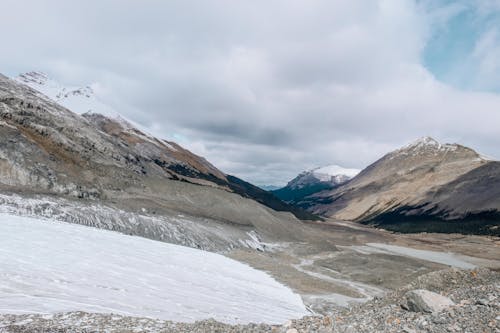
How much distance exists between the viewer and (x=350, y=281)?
62.2 meters

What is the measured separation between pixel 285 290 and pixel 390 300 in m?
28.5

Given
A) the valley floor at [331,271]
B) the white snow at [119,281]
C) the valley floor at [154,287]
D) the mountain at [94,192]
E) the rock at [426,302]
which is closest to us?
the rock at [426,302]

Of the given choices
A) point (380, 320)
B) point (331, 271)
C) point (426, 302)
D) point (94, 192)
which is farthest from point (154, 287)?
point (94, 192)

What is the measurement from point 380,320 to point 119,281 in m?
22.2

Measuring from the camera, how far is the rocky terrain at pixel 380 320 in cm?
1330

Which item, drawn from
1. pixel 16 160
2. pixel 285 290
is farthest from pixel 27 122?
pixel 285 290

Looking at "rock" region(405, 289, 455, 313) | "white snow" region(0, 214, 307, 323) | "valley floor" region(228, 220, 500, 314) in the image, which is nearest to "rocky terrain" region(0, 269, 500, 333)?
"rock" region(405, 289, 455, 313)

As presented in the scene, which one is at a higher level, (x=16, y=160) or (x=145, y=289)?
(x=16, y=160)

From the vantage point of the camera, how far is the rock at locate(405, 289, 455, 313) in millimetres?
14530

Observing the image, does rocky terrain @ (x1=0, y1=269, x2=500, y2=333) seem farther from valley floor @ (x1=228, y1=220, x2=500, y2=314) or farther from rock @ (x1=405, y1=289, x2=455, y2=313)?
valley floor @ (x1=228, y1=220, x2=500, y2=314)

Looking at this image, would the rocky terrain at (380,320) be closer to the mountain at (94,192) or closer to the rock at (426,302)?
the rock at (426,302)

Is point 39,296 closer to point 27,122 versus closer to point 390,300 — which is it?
point 390,300

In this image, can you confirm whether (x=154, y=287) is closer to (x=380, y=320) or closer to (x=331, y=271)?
(x=380, y=320)

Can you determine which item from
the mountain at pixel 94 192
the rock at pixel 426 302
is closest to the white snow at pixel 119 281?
the rock at pixel 426 302
